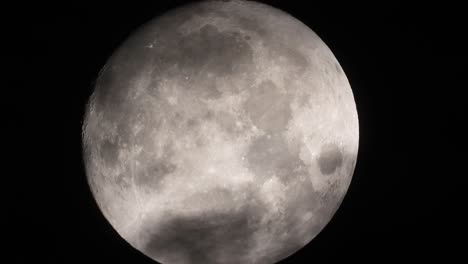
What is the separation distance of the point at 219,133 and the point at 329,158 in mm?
824

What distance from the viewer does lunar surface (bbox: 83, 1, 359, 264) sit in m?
2.49

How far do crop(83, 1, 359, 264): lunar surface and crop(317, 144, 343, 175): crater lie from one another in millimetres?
10

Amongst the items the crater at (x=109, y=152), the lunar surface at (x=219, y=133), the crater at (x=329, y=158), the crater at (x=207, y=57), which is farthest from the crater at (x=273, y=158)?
the crater at (x=109, y=152)

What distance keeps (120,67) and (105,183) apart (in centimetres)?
84

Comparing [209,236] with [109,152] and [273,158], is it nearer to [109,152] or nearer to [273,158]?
[273,158]

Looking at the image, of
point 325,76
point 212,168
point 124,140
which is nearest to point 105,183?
point 124,140

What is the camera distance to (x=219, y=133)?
2.47 m

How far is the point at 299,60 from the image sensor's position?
269 cm

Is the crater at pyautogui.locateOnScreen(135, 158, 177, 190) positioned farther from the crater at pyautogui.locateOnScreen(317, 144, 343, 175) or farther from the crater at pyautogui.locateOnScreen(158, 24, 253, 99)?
the crater at pyautogui.locateOnScreen(317, 144, 343, 175)

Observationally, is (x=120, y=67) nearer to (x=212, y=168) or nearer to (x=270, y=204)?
(x=212, y=168)

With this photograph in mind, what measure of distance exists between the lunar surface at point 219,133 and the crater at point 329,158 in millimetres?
10

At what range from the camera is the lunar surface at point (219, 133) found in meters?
2.49

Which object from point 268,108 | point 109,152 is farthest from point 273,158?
point 109,152

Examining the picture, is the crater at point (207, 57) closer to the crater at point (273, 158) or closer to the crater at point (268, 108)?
the crater at point (268, 108)
